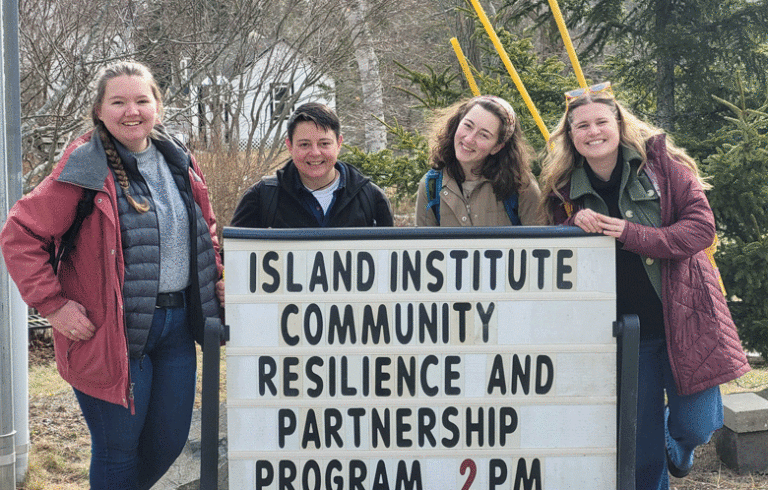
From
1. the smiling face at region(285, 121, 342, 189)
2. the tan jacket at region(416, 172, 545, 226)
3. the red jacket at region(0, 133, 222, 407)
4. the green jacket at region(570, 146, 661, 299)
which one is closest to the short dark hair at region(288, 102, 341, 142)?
→ the smiling face at region(285, 121, 342, 189)

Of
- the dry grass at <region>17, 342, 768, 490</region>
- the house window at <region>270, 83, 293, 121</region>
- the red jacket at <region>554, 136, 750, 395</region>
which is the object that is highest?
the house window at <region>270, 83, 293, 121</region>

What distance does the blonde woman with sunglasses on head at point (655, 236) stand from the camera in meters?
3.04

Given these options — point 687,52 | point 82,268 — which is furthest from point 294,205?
point 687,52

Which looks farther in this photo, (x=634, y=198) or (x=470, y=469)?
(x=634, y=198)

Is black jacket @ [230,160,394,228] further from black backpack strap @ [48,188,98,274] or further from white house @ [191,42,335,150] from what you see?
white house @ [191,42,335,150]

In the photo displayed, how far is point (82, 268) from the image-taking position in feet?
9.82

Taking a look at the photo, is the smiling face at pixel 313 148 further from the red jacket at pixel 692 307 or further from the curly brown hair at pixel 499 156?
the red jacket at pixel 692 307

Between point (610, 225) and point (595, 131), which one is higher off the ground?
point (595, 131)

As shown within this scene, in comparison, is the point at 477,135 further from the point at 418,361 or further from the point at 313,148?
the point at 418,361

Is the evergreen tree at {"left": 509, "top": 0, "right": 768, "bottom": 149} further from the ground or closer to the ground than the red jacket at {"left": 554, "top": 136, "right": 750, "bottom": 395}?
further from the ground

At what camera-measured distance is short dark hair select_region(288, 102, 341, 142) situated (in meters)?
3.27

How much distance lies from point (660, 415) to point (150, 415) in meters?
2.05

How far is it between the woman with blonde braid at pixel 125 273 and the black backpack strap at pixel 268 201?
0.22 m

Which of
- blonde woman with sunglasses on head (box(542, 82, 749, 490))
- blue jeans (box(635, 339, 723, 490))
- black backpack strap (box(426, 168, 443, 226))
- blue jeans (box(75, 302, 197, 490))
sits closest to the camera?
blonde woman with sunglasses on head (box(542, 82, 749, 490))
